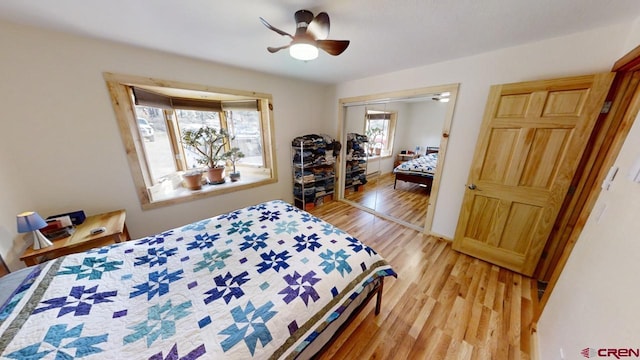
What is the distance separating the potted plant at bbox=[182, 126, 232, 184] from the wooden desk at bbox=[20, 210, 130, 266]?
1.08 m

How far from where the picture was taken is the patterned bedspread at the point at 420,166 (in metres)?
2.83

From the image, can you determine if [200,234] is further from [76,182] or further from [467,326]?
[467,326]

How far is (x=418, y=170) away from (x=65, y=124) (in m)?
4.31

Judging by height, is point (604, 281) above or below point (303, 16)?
below

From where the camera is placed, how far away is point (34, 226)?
1291mm

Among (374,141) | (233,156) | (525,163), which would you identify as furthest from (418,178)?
(233,156)

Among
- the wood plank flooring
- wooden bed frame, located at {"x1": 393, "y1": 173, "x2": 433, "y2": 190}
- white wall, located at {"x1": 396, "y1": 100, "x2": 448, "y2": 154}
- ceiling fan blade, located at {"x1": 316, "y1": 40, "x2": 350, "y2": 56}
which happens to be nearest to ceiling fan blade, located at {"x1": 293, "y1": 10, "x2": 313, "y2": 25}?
ceiling fan blade, located at {"x1": 316, "y1": 40, "x2": 350, "y2": 56}

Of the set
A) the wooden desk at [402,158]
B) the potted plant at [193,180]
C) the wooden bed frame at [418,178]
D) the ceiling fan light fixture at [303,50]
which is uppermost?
the ceiling fan light fixture at [303,50]

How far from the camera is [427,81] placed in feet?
7.54

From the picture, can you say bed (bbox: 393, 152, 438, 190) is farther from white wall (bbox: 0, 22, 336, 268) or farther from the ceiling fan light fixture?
white wall (bbox: 0, 22, 336, 268)

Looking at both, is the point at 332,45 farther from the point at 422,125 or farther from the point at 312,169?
the point at 312,169

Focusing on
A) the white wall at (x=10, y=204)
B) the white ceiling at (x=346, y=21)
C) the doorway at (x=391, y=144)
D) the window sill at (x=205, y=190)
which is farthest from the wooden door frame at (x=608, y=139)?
the white wall at (x=10, y=204)

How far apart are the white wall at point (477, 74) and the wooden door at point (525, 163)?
7.6 inches

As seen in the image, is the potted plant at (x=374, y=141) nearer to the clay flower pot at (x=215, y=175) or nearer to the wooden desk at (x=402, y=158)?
the wooden desk at (x=402, y=158)
